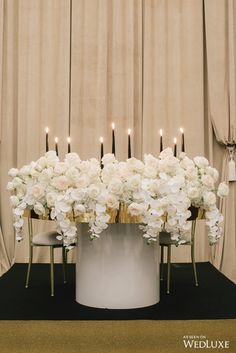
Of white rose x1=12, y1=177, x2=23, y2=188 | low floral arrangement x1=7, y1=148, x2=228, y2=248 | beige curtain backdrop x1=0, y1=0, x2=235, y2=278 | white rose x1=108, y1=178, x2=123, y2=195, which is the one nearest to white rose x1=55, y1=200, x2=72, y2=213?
low floral arrangement x1=7, y1=148, x2=228, y2=248

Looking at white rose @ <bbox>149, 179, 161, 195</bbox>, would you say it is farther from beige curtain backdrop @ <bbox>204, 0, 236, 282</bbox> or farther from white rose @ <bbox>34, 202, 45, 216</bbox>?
beige curtain backdrop @ <bbox>204, 0, 236, 282</bbox>

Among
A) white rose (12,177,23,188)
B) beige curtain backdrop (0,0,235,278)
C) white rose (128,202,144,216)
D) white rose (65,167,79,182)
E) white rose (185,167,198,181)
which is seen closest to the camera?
white rose (128,202,144,216)

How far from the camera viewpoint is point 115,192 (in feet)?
7.23

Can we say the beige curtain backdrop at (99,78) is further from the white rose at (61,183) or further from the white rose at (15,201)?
the white rose at (61,183)

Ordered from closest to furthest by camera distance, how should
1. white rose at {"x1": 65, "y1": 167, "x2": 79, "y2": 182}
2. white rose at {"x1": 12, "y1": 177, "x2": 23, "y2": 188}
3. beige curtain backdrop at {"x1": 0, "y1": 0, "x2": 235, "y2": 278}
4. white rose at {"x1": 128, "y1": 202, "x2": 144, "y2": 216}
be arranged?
white rose at {"x1": 128, "y1": 202, "x2": 144, "y2": 216}
white rose at {"x1": 65, "y1": 167, "x2": 79, "y2": 182}
white rose at {"x1": 12, "y1": 177, "x2": 23, "y2": 188}
beige curtain backdrop at {"x1": 0, "y1": 0, "x2": 235, "y2": 278}

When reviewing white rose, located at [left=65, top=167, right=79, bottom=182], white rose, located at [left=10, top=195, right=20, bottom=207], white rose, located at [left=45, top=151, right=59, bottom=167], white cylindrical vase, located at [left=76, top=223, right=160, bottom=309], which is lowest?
white cylindrical vase, located at [left=76, top=223, right=160, bottom=309]

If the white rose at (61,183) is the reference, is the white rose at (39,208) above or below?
below

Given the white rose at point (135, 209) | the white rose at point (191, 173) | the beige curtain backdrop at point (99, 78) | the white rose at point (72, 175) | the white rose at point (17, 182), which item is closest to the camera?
the white rose at point (135, 209)

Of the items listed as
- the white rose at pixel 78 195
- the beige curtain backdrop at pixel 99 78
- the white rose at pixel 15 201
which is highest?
the beige curtain backdrop at pixel 99 78

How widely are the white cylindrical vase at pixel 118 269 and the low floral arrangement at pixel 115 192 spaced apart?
11 cm

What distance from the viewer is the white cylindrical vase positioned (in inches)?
92.4

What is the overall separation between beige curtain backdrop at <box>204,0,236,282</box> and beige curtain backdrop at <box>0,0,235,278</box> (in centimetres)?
11

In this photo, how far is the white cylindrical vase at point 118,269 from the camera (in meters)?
2.35

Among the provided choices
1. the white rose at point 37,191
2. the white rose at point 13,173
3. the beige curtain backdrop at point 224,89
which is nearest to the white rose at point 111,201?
the white rose at point 37,191
